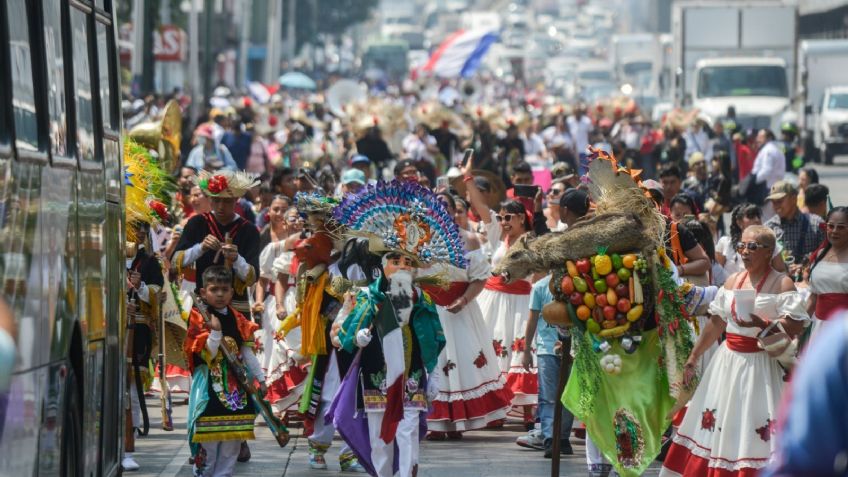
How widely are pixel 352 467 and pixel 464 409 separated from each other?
149 cm

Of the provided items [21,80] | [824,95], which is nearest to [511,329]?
[21,80]

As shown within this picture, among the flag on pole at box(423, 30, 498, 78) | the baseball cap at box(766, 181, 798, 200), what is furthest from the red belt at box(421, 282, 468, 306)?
the flag on pole at box(423, 30, 498, 78)

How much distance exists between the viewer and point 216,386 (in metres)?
10.3

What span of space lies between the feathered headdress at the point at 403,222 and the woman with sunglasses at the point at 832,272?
6.45 ft

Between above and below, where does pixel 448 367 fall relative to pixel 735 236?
below

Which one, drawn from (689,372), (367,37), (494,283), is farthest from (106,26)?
(367,37)

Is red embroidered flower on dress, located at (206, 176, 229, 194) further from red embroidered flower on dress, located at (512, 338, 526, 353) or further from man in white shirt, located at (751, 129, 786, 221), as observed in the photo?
man in white shirt, located at (751, 129, 786, 221)

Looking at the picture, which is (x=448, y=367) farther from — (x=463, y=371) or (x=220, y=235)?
(x=220, y=235)

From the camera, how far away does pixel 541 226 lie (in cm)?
1412

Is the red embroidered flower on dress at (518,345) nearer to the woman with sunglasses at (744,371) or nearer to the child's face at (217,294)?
the child's face at (217,294)

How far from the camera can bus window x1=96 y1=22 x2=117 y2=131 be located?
29.6 ft

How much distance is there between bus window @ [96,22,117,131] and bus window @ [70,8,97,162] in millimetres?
384

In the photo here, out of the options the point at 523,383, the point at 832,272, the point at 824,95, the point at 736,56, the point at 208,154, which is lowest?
the point at 523,383

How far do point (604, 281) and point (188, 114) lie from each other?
3218 centimetres
